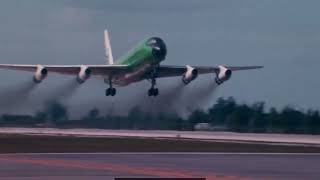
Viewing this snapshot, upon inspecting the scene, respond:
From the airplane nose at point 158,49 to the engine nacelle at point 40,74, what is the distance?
8.48 metres

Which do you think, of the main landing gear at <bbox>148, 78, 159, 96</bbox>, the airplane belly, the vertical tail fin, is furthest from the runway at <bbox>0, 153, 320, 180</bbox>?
the vertical tail fin

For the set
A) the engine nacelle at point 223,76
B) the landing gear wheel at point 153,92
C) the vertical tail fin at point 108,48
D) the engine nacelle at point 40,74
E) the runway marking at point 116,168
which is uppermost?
the vertical tail fin at point 108,48

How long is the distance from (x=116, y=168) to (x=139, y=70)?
41.4 meters

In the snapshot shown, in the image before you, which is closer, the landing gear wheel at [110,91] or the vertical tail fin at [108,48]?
the landing gear wheel at [110,91]

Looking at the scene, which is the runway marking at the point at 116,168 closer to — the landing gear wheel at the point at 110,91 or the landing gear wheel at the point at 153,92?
the landing gear wheel at the point at 153,92

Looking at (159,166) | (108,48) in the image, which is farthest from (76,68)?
(159,166)

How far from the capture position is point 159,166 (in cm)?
3812

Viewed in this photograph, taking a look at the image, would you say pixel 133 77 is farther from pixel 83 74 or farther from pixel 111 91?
pixel 83 74

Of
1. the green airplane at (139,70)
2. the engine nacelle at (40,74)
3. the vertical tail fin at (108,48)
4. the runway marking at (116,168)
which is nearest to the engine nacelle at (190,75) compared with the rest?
the green airplane at (139,70)

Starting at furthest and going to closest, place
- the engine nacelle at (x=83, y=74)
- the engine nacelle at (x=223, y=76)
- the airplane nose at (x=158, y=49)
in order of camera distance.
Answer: the engine nacelle at (x=83, y=74)
the engine nacelle at (x=223, y=76)
the airplane nose at (x=158, y=49)

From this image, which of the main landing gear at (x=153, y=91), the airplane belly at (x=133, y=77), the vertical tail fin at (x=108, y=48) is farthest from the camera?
the vertical tail fin at (x=108, y=48)

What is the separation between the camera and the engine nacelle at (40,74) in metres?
77.0

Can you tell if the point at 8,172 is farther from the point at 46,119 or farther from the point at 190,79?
the point at 46,119

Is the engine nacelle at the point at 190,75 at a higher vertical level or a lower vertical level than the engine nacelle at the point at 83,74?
lower
